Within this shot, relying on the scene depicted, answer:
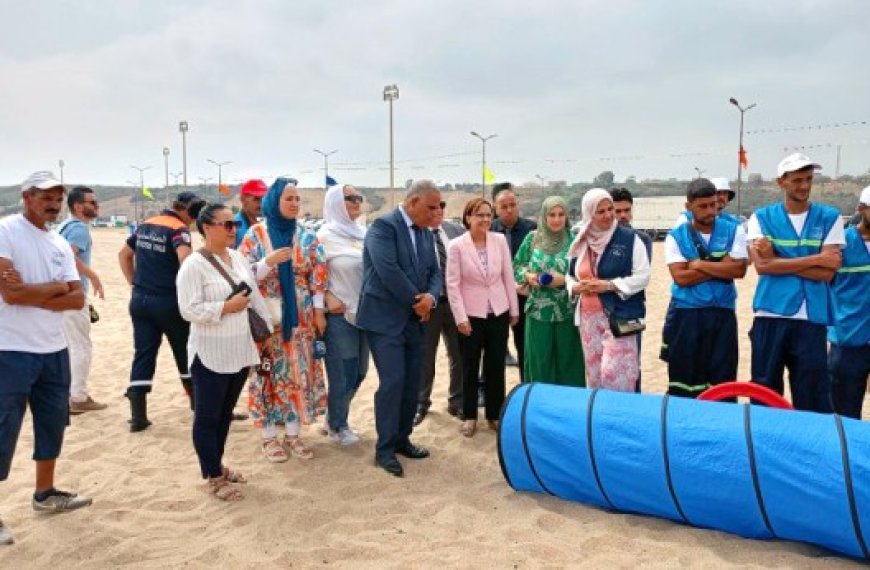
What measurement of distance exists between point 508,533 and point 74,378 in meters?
4.29

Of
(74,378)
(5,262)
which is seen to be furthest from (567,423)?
(74,378)

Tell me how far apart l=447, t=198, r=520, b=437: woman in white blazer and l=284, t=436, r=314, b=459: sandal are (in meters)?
1.19

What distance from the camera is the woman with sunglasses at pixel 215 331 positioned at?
3.83 m

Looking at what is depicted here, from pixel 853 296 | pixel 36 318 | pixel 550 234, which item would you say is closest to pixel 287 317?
pixel 36 318

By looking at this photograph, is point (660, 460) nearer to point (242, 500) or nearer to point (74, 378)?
point (242, 500)

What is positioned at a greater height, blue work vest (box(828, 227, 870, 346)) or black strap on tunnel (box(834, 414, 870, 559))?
blue work vest (box(828, 227, 870, 346))

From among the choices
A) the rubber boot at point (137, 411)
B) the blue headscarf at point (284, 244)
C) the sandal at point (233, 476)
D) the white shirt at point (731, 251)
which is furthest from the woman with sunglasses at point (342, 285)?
the white shirt at point (731, 251)

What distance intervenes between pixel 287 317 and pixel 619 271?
2223mm

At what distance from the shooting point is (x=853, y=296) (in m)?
4.43

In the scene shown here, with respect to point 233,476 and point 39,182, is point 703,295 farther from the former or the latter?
point 39,182

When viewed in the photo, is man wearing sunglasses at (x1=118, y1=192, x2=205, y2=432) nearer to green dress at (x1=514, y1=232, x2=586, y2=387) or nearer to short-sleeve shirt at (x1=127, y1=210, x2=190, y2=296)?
short-sleeve shirt at (x1=127, y1=210, x2=190, y2=296)

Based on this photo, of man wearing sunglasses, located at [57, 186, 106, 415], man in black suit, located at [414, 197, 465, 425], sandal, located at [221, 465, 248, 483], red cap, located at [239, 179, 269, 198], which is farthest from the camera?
man wearing sunglasses, located at [57, 186, 106, 415]

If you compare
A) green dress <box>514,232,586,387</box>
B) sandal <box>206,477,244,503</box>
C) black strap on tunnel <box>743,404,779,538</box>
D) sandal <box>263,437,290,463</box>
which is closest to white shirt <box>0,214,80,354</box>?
sandal <box>206,477,244,503</box>

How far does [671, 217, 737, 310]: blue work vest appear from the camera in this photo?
4.32 meters
